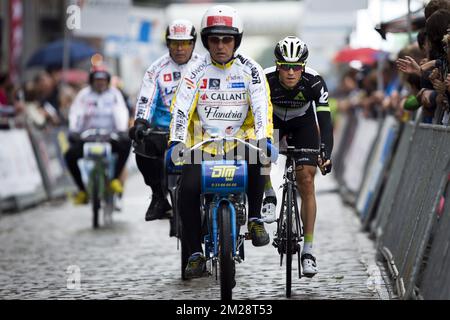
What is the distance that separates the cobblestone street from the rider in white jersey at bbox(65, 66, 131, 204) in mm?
836

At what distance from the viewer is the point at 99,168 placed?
55.0ft

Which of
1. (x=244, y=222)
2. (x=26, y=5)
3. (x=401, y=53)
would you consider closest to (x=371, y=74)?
(x=401, y=53)

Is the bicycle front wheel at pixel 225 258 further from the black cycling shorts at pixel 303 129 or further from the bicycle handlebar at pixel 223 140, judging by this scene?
the black cycling shorts at pixel 303 129

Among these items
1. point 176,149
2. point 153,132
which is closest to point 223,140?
point 176,149

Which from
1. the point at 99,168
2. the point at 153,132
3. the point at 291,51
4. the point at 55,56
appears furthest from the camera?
the point at 55,56

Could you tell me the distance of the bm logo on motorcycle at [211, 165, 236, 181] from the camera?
353 inches

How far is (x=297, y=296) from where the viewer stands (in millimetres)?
9656

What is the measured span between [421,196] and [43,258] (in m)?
5.08

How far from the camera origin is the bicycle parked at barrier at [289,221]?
9.64 metres

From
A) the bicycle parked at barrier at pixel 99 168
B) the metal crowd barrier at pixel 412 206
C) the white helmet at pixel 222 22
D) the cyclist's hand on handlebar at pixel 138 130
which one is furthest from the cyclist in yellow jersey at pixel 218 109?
the bicycle parked at barrier at pixel 99 168

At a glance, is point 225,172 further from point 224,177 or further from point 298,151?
point 298,151

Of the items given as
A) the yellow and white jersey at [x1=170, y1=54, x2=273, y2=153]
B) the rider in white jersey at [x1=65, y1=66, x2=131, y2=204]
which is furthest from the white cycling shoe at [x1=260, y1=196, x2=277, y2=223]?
the rider in white jersey at [x1=65, y1=66, x2=131, y2=204]

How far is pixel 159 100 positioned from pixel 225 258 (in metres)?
3.94
